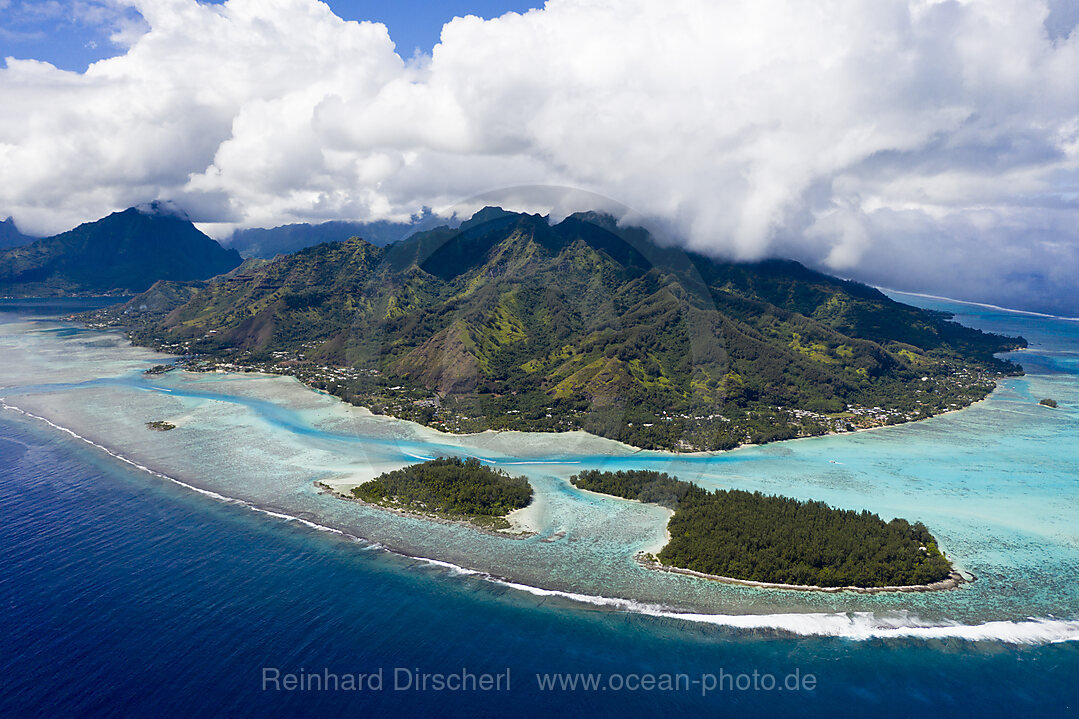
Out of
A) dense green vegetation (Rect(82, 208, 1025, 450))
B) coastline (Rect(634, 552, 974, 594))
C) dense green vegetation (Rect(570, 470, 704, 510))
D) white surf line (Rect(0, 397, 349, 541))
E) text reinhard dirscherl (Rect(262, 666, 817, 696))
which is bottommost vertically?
text reinhard dirscherl (Rect(262, 666, 817, 696))

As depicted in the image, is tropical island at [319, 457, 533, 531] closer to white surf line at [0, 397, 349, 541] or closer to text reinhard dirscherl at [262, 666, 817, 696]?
white surf line at [0, 397, 349, 541]

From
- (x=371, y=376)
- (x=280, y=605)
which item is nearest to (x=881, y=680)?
(x=280, y=605)

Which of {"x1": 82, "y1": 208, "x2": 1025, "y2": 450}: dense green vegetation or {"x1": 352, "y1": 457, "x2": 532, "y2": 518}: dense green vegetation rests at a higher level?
{"x1": 82, "y1": 208, "x2": 1025, "y2": 450}: dense green vegetation

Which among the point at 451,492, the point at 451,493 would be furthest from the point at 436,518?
the point at 451,492

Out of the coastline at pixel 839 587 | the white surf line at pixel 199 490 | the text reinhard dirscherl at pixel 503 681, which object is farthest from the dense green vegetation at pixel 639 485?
the white surf line at pixel 199 490

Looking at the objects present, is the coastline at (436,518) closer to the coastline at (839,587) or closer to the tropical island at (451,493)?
the tropical island at (451,493)

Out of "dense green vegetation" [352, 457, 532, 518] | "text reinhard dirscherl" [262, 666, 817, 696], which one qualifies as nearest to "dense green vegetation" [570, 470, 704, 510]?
"dense green vegetation" [352, 457, 532, 518]
